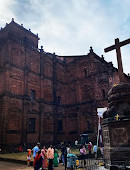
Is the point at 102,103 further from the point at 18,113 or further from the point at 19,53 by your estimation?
the point at 19,53

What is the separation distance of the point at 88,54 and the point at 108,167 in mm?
26858

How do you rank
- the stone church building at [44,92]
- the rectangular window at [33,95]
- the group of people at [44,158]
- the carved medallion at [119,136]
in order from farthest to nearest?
the rectangular window at [33,95]
the stone church building at [44,92]
the group of people at [44,158]
the carved medallion at [119,136]

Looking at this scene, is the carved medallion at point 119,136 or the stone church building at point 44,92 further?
the stone church building at point 44,92

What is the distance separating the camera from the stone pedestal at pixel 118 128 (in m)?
7.39

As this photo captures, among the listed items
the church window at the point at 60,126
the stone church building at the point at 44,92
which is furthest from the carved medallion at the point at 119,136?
the church window at the point at 60,126

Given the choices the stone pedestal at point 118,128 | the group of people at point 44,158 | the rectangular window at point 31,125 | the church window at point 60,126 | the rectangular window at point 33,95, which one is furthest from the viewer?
the church window at point 60,126

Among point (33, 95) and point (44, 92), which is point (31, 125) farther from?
point (44, 92)

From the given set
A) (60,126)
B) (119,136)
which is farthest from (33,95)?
(119,136)

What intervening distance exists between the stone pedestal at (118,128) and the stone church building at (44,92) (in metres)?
16.6

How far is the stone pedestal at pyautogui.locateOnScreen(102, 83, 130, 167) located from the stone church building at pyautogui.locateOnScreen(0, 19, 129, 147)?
16.6 metres

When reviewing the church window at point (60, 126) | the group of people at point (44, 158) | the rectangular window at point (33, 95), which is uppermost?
the rectangular window at point (33, 95)

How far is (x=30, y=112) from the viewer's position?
2562 centimetres

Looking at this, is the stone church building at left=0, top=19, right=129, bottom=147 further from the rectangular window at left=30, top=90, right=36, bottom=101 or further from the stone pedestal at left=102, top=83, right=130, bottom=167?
the stone pedestal at left=102, top=83, right=130, bottom=167

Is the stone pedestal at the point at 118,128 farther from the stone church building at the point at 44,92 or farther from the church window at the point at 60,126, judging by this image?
the church window at the point at 60,126
